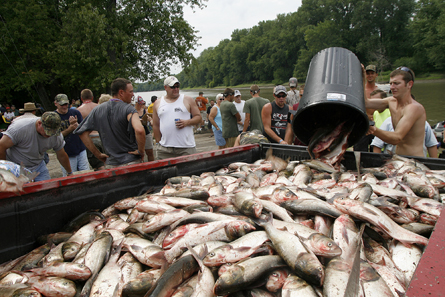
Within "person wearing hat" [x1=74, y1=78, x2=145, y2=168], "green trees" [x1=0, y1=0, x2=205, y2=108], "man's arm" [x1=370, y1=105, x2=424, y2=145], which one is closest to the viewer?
"man's arm" [x1=370, y1=105, x2=424, y2=145]

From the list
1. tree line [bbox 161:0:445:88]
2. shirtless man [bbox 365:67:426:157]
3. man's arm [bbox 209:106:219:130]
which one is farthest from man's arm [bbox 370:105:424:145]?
tree line [bbox 161:0:445:88]

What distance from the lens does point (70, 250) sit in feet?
6.83

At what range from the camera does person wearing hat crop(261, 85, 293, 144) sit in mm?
4965

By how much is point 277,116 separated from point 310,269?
12.8ft

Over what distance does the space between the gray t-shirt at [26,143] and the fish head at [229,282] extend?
3365 mm

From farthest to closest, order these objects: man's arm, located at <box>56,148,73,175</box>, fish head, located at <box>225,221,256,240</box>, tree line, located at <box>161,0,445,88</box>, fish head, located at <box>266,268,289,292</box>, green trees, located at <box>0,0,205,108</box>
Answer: tree line, located at <box>161,0,445,88</box> < green trees, located at <box>0,0,205,108</box> < man's arm, located at <box>56,148,73,175</box> < fish head, located at <box>225,221,256,240</box> < fish head, located at <box>266,268,289,292</box>

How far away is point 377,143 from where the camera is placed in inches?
177

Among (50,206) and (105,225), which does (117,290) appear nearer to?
(105,225)

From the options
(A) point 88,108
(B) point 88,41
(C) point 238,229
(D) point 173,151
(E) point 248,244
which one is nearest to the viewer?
(E) point 248,244

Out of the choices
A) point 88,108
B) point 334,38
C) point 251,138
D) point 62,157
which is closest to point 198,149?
point 88,108

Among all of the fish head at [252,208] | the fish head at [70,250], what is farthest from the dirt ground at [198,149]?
the fish head at [252,208]

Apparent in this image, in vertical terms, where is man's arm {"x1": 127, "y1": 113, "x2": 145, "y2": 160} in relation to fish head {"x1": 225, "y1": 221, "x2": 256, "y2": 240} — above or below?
above

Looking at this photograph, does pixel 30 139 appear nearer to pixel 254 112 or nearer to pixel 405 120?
pixel 254 112

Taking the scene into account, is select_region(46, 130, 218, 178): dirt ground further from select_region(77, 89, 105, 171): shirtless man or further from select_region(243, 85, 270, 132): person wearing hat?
select_region(243, 85, 270, 132): person wearing hat
